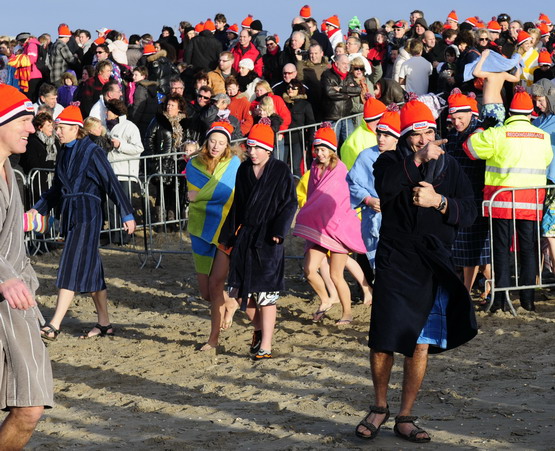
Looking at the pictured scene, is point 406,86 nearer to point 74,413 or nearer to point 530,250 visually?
point 530,250

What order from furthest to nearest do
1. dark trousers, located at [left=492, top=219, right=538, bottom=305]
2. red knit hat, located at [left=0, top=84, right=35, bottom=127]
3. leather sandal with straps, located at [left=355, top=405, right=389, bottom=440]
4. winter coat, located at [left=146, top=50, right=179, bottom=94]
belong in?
winter coat, located at [left=146, top=50, right=179, bottom=94] < dark trousers, located at [left=492, top=219, right=538, bottom=305] < leather sandal with straps, located at [left=355, top=405, right=389, bottom=440] < red knit hat, located at [left=0, top=84, right=35, bottom=127]

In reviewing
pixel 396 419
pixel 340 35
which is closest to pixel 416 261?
pixel 396 419

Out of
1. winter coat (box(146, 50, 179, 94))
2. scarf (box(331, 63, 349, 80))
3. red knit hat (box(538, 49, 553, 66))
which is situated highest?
winter coat (box(146, 50, 179, 94))

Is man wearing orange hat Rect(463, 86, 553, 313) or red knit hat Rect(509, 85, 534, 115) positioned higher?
red knit hat Rect(509, 85, 534, 115)

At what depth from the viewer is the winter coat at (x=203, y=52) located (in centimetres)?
1875

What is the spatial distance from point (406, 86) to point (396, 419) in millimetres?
11018

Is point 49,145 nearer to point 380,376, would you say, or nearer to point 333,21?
point 333,21

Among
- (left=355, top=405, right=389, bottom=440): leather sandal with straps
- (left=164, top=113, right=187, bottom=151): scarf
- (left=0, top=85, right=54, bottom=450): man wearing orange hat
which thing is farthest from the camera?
(left=164, top=113, right=187, bottom=151): scarf

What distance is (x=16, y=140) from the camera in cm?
523

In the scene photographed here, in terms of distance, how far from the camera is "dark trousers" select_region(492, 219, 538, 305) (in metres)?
10.3

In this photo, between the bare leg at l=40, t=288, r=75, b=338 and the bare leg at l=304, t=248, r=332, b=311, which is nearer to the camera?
the bare leg at l=40, t=288, r=75, b=338

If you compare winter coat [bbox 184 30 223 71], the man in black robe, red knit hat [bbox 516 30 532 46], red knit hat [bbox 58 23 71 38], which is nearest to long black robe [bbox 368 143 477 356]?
the man in black robe

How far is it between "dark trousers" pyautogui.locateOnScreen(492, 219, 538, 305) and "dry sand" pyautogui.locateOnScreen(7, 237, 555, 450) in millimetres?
309

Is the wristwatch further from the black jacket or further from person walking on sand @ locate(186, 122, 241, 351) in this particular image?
the black jacket
